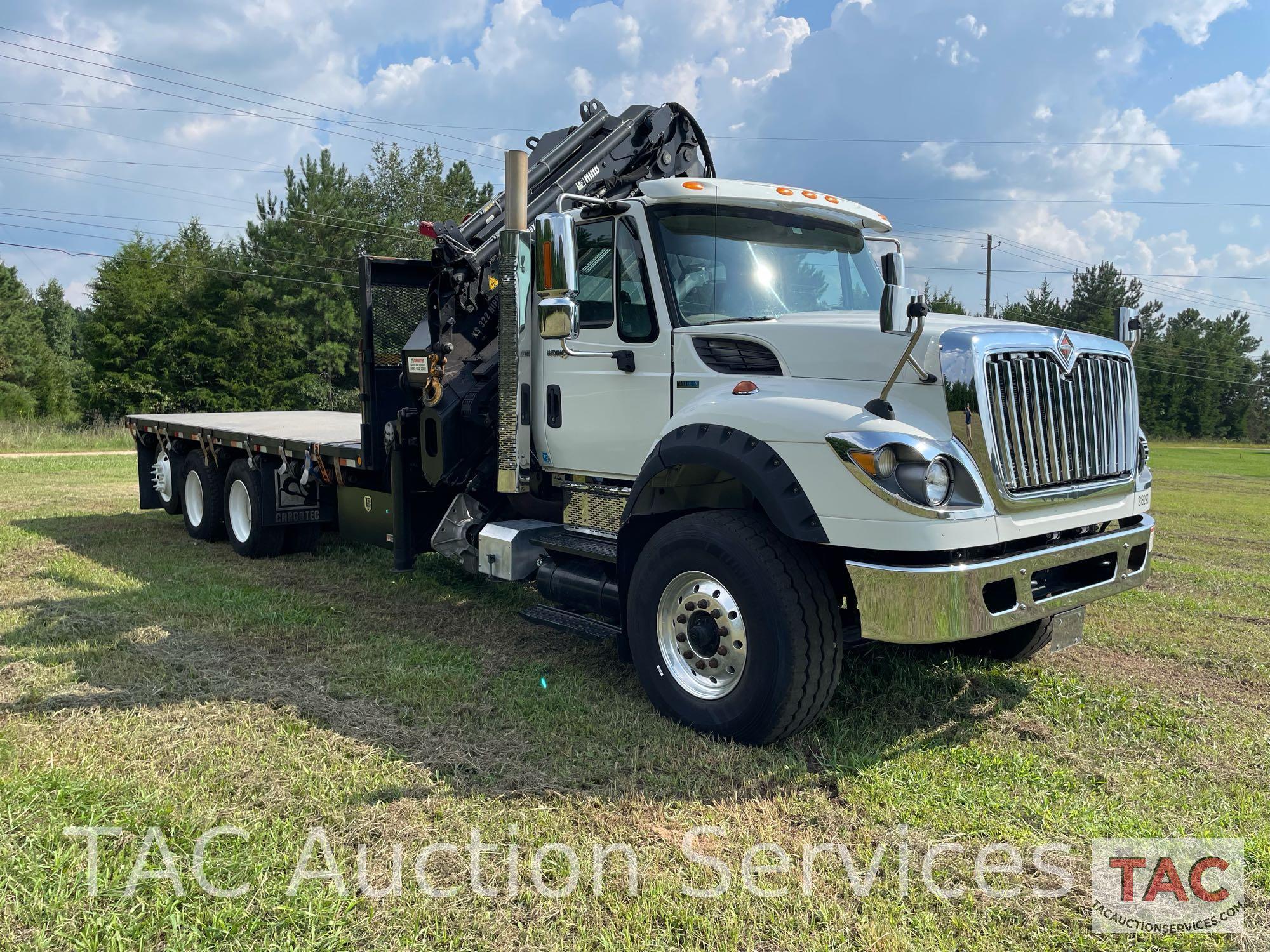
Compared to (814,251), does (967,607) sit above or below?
below

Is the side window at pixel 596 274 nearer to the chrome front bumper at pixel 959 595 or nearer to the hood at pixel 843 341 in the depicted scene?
the hood at pixel 843 341

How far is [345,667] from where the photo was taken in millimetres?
5578

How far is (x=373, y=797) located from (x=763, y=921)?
1705 millimetres

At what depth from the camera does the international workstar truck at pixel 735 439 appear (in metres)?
3.94

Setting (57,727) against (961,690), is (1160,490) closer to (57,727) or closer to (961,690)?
(961,690)

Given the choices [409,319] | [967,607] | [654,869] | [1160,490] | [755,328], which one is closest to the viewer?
[654,869]

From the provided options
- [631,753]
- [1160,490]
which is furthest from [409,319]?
[1160,490]

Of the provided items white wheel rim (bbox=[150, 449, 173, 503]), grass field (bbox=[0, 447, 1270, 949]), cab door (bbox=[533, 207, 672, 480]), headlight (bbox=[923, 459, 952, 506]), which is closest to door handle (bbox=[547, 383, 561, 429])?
cab door (bbox=[533, 207, 672, 480])

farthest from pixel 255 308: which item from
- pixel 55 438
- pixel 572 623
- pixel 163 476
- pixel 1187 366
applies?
pixel 1187 366

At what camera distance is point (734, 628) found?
4.36 m

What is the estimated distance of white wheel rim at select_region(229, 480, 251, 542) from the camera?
29.9 feet

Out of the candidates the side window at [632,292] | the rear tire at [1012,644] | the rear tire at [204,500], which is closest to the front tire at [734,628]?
the side window at [632,292]

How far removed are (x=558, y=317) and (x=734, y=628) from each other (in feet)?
6.18

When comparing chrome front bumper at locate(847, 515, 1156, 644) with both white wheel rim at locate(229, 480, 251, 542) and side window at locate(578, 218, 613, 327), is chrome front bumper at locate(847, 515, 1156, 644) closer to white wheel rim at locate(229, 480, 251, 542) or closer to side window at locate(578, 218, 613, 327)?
side window at locate(578, 218, 613, 327)
